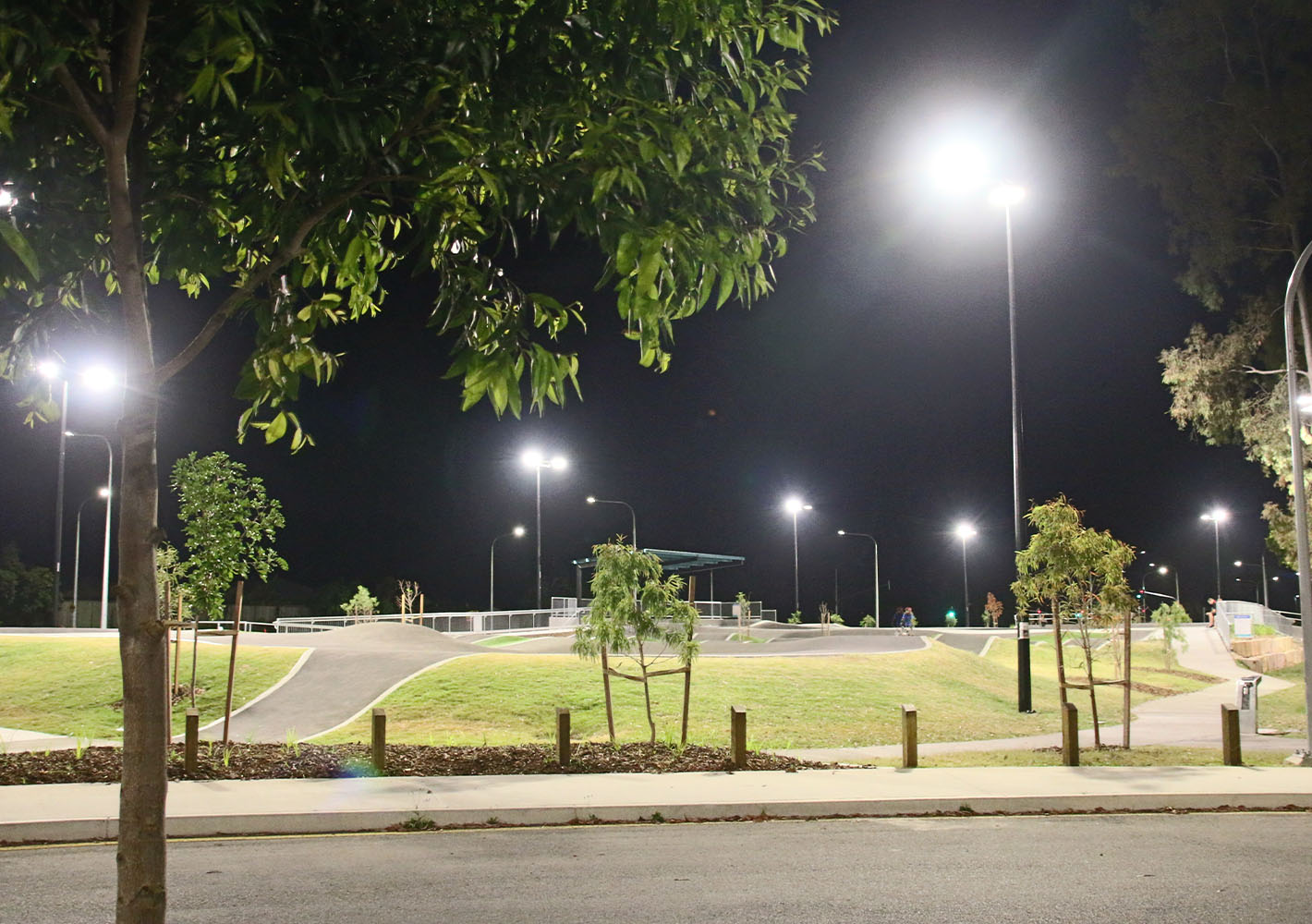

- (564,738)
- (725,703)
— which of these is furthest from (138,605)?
(725,703)

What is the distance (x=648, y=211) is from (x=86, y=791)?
1098 centimetres

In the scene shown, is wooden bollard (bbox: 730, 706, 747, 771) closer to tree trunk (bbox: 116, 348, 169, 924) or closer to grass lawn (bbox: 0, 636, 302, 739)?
tree trunk (bbox: 116, 348, 169, 924)

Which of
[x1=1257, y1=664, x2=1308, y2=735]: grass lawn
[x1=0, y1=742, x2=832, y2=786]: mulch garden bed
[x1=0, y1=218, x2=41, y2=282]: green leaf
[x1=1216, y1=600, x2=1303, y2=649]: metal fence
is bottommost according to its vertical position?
[x1=1257, y1=664, x2=1308, y2=735]: grass lawn

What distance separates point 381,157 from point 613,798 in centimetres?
892

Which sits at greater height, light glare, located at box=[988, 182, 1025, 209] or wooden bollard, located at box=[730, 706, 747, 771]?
light glare, located at box=[988, 182, 1025, 209]

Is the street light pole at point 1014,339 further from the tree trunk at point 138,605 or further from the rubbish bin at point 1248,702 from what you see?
the tree trunk at point 138,605

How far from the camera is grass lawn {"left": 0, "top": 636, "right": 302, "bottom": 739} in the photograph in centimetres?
2270

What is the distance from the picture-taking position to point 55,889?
7965 millimetres

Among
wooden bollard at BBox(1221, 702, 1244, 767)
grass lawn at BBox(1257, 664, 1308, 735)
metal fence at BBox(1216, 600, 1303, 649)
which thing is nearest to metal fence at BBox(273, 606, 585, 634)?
grass lawn at BBox(1257, 664, 1308, 735)

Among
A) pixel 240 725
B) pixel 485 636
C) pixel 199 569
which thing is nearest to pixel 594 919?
pixel 199 569

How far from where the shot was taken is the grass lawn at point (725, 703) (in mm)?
20719

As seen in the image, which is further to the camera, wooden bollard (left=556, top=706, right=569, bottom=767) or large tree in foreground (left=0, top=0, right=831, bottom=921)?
wooden bollard (left=556, top=706, right=569, bottom=767)

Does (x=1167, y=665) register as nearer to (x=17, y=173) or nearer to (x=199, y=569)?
(x=199, y=569)

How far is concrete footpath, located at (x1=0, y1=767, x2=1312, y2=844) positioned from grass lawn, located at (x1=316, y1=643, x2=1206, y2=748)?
3.93 meters
